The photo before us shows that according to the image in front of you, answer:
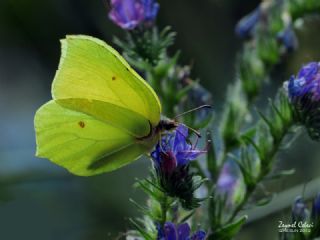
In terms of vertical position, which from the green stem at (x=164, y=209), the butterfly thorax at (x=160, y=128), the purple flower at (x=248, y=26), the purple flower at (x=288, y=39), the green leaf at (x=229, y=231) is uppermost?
the purple flower at (x=248, y=26)

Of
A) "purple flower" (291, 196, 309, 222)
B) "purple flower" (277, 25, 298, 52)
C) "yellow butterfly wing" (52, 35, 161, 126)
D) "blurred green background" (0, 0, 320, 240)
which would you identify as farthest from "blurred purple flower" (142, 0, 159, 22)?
"blurred green background" (0, 0, 320, 240)

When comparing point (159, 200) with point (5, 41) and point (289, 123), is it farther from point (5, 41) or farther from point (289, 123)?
point (5, 41)

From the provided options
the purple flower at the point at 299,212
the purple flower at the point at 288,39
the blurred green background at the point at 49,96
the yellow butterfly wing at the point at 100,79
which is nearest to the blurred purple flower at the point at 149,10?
the yellow butterfly wing at the point at 100,79

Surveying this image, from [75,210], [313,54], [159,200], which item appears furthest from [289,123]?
[75,210]

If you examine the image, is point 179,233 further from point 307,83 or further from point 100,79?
point 307,83

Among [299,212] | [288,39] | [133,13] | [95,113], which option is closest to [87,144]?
[95,113]

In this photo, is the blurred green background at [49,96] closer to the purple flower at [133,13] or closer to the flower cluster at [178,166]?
the purple flower at [133,13]
